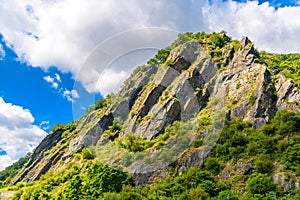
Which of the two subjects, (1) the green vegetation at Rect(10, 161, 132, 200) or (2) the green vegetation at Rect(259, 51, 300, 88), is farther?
(2) the green vegetation at Rect(259, 51, 300, 88)

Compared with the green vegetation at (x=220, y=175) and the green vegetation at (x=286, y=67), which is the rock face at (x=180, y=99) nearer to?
the green vegetation at (x=220, y=175)

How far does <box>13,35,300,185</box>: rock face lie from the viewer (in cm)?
5122

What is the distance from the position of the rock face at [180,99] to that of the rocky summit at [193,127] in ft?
0.66

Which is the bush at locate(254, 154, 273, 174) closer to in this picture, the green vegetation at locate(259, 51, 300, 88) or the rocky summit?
the rocky summit

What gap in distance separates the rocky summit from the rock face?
20cm

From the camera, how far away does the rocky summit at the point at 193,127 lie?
140 feet

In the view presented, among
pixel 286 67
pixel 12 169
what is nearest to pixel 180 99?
pixel 286 67

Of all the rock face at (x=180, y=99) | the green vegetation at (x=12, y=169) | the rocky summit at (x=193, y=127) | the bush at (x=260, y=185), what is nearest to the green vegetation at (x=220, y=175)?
the bush at (x=260, y=185)

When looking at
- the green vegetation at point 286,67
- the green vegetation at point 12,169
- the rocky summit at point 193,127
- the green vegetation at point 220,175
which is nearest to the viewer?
the green vegetation at point 220,175

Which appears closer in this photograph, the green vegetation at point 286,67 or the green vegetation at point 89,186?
the green vegetation at point 89,186

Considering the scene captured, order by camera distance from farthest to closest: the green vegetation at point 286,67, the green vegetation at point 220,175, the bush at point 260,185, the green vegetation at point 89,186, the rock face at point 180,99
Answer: the green vegetation at point 286,67, the rock face at point 180,99, the green vegetation at point 89,186, the green vegetation at point 220,175, the bush at point 260,185

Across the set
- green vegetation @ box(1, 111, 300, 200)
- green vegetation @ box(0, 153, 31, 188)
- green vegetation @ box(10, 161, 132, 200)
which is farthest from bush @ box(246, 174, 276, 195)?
green vegetation @ box(0, 153, 31, 188)

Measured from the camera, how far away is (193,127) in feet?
172

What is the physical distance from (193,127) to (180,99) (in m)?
11.0
